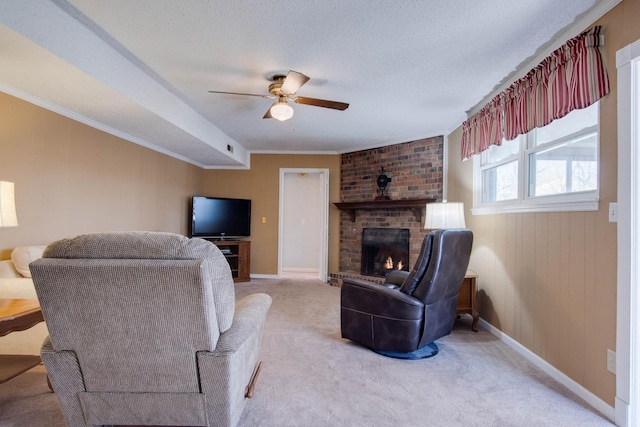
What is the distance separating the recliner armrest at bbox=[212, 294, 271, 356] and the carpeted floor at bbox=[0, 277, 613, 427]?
21.9 inches

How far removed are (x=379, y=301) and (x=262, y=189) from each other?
402cm

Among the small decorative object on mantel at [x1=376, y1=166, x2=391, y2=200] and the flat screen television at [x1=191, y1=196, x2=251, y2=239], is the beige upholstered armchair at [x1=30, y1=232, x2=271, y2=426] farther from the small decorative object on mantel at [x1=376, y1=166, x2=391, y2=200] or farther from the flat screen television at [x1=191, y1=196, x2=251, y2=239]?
the flat screen television at [x1=191, y1=196, x2=251, y2=239]

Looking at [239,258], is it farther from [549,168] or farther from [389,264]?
[549,168]

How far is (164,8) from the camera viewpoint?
1.98 m

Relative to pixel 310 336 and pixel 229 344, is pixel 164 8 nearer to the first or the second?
pixel 229 344

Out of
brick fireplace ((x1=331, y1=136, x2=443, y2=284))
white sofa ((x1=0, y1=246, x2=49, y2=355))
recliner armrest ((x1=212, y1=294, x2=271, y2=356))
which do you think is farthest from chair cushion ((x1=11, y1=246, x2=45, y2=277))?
brick fireplace ((x1=331, y1=136, x2=443, y2=284))

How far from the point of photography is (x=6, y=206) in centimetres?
175

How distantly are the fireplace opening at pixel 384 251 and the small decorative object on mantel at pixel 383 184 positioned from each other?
0.53 meters

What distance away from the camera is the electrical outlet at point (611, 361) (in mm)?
1808

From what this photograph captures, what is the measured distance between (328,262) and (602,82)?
4.65 meters

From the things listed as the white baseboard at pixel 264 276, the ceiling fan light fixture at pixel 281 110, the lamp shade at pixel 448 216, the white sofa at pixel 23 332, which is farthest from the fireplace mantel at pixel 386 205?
the white sofa at pixel 23 332

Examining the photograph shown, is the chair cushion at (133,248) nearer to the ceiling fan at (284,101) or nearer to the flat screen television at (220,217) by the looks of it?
the ceiling fan at (284,101)

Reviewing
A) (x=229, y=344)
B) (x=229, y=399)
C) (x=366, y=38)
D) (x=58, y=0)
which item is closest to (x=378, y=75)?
(x=366, y=38)

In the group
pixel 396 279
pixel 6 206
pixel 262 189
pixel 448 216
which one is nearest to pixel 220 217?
pixel 262 189
